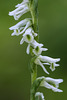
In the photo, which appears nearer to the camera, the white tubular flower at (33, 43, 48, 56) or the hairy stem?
the white tubular flower at (33, 43, 48, 56)

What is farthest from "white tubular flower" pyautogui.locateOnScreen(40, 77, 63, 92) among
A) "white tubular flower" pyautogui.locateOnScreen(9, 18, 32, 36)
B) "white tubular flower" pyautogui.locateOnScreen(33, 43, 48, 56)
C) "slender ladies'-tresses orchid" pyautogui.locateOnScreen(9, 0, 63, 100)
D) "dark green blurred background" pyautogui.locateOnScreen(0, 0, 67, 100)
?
"dark green blurred background" pyautogui.locateOnScreen(0, 0, 67, 100)

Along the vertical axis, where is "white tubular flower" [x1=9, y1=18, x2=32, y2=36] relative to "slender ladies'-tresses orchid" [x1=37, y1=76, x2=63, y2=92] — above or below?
above

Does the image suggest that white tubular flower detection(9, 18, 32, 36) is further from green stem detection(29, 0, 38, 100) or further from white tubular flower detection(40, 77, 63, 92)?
white tubular flower detection(40, 77, 63, 92)

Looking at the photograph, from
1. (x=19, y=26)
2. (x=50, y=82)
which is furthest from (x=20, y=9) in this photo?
(x=50, y=82)

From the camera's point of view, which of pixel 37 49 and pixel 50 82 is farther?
pixel 50 82

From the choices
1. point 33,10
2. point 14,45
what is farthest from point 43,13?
point 33,10

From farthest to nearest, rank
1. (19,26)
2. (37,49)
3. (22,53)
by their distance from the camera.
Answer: (22,53)
(19,26)
(37,49)

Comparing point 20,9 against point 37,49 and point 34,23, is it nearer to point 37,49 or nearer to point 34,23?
point 34,23

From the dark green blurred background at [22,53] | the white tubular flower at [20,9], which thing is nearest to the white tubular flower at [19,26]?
the white tubular flower at [20,9]

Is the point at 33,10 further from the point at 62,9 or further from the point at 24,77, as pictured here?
the point at 62,9

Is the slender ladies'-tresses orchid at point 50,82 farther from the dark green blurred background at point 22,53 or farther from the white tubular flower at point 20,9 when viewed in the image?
the dark green blurred background at point 22,53

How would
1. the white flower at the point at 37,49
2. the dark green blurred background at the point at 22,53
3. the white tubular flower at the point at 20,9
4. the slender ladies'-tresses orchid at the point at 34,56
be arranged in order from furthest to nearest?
1. the dark green blurred background at the point at 22,53
2. the white tubular flower at the point at 20,9
3. the slender ladies'-tresses orchid at the point at 34,56
4. the white flower at the point at 37,49
